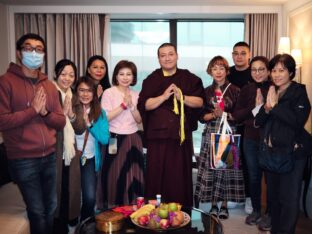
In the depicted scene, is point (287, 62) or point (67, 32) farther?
point (67, 32)

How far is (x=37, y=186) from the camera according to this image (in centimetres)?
200

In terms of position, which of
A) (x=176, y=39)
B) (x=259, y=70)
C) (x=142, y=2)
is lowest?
(x=259, y=70)

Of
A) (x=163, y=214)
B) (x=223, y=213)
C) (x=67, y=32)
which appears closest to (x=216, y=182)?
(x=223, y=213)

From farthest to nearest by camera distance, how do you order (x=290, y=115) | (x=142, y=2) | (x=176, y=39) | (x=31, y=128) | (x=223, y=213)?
1. (x=176, y=39)
2. (x=142, y=2)
3. (x=223, y=213)
4. (x=290, y=115)
5. (x=31, y=128)

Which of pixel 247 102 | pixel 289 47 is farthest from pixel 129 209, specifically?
pixel 289 47

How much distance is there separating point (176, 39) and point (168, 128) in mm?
2379

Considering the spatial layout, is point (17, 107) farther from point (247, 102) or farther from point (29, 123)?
point (247, 102)

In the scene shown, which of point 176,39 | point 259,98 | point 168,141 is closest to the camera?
point 259,98

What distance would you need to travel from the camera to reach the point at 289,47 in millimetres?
3764

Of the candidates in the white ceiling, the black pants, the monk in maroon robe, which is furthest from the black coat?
the white ceiling

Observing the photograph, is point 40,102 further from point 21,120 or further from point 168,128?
point 168,128

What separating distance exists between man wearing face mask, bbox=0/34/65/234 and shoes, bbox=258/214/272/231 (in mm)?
1625

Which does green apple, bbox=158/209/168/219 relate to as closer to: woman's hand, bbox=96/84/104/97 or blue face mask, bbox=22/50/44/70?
blue face mask, bbox=22/50/44/70

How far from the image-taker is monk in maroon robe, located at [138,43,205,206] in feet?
8.48
